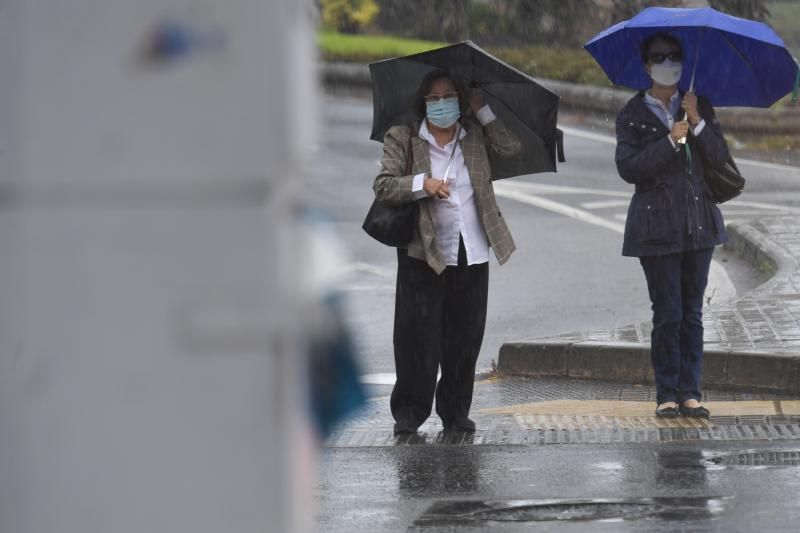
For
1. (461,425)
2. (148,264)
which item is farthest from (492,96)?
(148,264)

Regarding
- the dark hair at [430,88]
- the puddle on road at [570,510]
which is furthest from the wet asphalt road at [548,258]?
the puddle on road at [570,510]

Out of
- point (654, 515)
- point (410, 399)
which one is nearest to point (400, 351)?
point (410, 399)

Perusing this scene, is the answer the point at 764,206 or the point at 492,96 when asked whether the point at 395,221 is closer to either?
the point at 492,96

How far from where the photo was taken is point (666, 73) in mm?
7992

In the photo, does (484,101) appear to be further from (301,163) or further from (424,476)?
(301,163)

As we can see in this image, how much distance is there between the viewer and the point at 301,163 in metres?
1.96

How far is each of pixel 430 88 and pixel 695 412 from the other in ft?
6.70

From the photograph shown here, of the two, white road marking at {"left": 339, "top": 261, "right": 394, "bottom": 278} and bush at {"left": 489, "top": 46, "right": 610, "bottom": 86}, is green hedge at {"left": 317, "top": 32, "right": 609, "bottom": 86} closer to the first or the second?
bush at {"left": 489, "top": 46, "right": 610, "bottom": 86}

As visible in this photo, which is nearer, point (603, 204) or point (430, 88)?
point (430, 88)

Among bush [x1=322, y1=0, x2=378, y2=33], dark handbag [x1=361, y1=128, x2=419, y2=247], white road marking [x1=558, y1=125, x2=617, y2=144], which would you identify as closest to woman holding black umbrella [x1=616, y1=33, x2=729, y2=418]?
dark handbag [x1=361, y1=128, x2=419, y2=247]

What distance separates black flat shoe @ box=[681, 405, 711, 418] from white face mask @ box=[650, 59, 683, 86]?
5.23 feet

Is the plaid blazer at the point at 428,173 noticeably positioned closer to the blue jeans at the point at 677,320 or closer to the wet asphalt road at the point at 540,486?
the wet asphalt road at the point at 540,486

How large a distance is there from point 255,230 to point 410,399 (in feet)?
20.3

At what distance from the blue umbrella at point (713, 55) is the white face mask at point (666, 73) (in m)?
0.13
